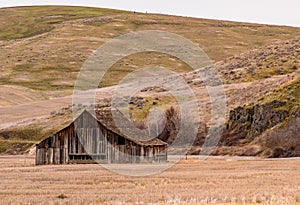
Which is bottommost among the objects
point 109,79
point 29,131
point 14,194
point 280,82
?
point 14,194

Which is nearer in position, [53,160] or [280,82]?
[53,160]

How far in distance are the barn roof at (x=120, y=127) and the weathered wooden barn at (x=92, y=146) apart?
123 millimetres

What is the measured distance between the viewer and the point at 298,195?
26.9m

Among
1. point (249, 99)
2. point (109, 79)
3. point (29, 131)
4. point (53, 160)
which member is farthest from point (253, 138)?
point (109, 79)

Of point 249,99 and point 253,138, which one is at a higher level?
point 249,99

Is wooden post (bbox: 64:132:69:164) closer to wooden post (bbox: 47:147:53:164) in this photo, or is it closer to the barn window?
wooden post (bbox: 47:147:53:164)

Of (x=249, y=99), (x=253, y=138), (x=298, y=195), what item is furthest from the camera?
(x=249, y=99)

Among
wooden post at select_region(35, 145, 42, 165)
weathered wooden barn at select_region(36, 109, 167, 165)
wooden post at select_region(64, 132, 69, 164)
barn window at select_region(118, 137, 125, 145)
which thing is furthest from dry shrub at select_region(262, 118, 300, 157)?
wooden post at select_region(35, 145, 42, 165)

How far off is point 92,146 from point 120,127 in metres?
3.69

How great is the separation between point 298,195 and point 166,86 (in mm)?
93333

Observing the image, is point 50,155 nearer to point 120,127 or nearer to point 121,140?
point 121,140

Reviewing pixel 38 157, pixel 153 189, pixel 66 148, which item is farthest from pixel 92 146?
pixel 153 189

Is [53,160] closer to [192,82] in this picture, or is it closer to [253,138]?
[253,138]

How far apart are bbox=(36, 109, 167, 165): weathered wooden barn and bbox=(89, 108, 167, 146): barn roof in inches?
4.8
